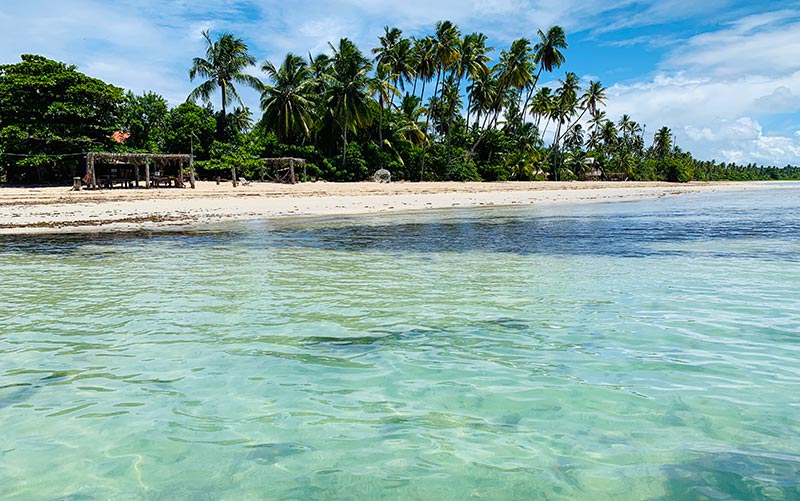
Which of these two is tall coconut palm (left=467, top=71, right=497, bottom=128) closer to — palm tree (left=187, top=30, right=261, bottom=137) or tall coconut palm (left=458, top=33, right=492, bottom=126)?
tall coconut palm (left=458, top=33, right=492, bottom=126)

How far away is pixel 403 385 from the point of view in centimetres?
405

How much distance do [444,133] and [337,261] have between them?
5160cm

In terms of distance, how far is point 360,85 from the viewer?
4341 centimetres

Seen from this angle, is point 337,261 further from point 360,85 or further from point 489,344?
point 360,85

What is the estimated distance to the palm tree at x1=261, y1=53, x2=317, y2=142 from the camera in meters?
44.1

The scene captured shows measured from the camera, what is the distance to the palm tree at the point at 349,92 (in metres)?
43.1

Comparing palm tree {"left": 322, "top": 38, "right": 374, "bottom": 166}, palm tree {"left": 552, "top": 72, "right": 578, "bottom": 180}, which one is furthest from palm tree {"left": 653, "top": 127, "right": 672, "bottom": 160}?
palm tree {"left": 322, "top": 38, "right": 374, "bottom": 166}

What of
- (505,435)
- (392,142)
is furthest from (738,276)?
(392,142)

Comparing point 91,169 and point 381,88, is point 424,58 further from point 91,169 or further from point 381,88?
point 91,169

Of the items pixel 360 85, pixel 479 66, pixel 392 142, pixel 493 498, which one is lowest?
pixel 493 498

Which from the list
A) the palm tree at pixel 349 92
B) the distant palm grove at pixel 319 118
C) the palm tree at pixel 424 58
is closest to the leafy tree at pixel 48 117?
the distant palm grove at pixel 319 118

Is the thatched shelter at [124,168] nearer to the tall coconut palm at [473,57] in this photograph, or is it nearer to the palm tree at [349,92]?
the palm tree at [349,92]

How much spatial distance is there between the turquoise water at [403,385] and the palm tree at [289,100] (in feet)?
123

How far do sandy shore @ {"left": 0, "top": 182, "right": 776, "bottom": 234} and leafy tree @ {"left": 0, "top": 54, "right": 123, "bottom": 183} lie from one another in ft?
12.8
